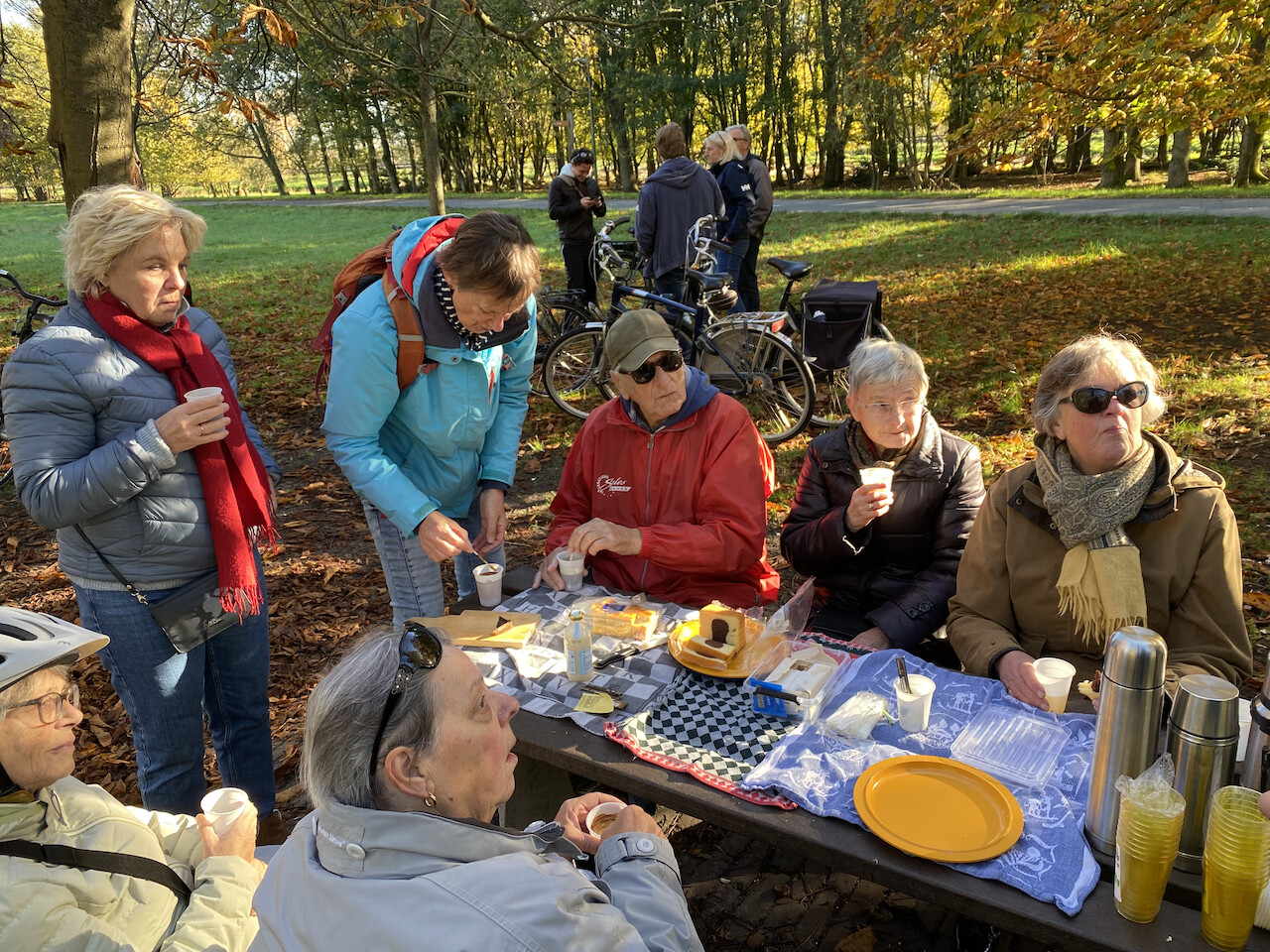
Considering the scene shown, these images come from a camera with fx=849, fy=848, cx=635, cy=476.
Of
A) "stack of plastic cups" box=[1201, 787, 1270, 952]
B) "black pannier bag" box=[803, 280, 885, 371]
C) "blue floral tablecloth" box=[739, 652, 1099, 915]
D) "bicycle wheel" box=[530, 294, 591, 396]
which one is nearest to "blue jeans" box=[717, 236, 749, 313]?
"bicycle wheel" box=[530, 294, 591, 396]

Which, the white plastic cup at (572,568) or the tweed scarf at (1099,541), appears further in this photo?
the white plastic cup at (572,568)

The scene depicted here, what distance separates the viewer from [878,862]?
181 centimetres

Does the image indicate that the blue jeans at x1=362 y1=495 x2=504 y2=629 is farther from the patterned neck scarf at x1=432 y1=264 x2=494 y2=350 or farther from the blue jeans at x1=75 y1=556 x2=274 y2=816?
the patterned neck scarf at x1=432 y1=264 x2=494 y2=350

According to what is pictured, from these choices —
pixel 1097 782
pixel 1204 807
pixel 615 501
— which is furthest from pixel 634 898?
pixel 615 501

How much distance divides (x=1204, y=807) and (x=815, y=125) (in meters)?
38.1

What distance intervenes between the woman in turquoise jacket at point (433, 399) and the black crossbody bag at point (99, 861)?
1.25 m

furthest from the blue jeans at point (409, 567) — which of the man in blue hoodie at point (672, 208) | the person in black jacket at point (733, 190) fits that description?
the person in black jacket at point (733, 190)

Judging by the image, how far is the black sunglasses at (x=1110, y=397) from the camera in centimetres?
248

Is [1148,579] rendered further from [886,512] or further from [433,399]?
[433,399]

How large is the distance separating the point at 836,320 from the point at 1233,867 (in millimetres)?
5881

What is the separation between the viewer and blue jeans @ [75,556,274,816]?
8.75 ft

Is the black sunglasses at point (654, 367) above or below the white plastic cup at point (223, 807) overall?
above

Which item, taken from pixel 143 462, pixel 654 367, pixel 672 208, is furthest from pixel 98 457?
pixel 672 208

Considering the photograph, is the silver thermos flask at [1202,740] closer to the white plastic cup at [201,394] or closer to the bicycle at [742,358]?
the white plastic cup at [201,394]
